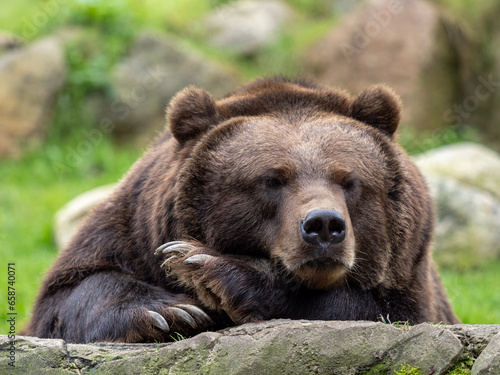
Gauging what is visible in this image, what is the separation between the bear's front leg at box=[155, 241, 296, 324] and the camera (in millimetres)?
4211

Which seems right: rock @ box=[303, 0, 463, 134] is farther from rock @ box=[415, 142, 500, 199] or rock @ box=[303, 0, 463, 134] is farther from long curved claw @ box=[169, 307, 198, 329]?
long curved claw @ box=[169, 307, 198, 329]

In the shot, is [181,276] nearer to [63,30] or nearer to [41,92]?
[41,92]

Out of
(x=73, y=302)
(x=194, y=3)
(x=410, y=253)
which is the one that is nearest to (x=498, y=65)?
(x=194, y=3)

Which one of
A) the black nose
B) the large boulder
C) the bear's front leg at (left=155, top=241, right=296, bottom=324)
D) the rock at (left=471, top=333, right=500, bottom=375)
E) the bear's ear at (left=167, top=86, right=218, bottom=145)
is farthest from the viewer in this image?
the large boulder

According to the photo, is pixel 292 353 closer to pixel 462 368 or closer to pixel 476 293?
pixel 462 368

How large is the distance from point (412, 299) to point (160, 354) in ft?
5.92

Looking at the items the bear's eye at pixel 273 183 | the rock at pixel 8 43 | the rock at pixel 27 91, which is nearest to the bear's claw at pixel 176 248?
the bear's eye at pixel 273 183

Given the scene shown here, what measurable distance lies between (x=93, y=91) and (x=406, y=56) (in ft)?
20.6

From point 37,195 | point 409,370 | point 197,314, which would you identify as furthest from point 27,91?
point 409,370

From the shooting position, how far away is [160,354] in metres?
3.73

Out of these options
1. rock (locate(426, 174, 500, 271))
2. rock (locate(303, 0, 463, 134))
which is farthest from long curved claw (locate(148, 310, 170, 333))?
rock (locate(303, 0, 463, 134))

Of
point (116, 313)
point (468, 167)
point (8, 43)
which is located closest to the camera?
point (116, 313)

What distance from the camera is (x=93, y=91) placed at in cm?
1429

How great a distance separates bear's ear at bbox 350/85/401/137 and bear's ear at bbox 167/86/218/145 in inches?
39.9
